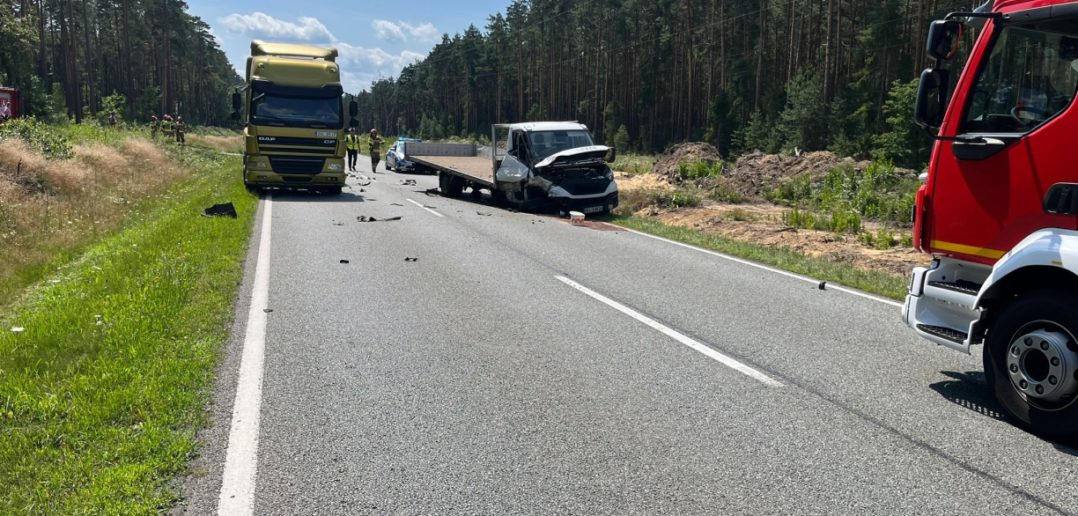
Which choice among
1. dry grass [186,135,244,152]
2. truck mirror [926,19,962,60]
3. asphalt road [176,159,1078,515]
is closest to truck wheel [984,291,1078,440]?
asphalt road [176,159,1078,515]

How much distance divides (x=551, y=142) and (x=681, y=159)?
1309 centimetres

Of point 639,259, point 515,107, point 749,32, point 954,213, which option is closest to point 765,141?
point 749,32

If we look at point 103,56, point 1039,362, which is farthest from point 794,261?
point 103,56

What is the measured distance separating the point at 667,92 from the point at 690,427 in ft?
228

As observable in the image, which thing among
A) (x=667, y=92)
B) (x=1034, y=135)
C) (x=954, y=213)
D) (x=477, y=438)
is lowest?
(x=477, y=438)

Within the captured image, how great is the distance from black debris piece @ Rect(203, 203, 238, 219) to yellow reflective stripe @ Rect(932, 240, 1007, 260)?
44.1ft

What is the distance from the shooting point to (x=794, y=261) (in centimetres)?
1257

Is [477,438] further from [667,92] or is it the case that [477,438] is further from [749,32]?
[667,92]

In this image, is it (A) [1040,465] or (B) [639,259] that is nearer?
(A) [1040,465]

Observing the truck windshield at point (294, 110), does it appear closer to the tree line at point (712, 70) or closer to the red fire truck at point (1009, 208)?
the red fire truck at point (1009, 208)

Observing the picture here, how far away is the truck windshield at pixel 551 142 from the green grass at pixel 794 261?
→ 283 cm

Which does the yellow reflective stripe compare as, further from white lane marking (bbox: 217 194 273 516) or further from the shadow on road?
white lane marking (bbox: 217 194 273 516)

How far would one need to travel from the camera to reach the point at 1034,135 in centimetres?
497

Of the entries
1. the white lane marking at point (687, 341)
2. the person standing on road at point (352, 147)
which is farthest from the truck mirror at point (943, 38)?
the person standing on road at point (352, 147)
